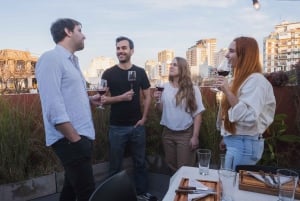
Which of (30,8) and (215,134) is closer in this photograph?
(215,134)

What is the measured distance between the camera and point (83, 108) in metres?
2.02

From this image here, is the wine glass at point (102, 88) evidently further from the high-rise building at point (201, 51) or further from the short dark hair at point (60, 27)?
the high-rise building at point (201, 51)

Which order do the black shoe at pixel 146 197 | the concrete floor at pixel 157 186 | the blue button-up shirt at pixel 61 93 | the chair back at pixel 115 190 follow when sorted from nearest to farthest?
the chair back at pixel 115 190, the blue button-up shirt at pixel 61 93, the black shoe at pixel 146 197, the concrete floor at pixel 157 186

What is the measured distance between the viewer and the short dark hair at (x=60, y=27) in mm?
2049

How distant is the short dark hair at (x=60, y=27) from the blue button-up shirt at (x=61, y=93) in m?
0.10

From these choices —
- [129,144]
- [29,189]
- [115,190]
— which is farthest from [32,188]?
[115,190]

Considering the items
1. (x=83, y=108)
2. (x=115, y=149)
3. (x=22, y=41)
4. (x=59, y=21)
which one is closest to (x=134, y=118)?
(x=115, y=149)

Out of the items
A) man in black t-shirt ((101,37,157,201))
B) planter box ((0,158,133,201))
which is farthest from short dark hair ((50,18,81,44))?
planter box ((0,158,133,201))

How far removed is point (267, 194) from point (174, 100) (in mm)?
1805

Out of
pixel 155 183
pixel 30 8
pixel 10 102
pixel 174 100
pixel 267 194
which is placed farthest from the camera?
pixel 30 8

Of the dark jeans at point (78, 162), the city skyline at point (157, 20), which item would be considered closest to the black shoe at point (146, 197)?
the dark jeans at point (78, 162)

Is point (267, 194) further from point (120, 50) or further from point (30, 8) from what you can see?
point (30, 8)

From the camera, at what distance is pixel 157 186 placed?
3.74 m

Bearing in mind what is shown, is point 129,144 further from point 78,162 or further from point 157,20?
point 157,20
